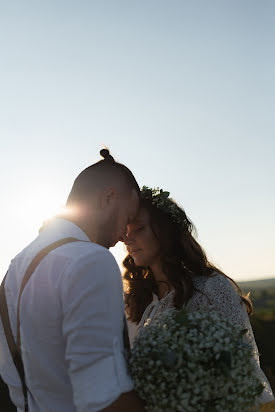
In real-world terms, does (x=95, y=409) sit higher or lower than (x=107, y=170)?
lower

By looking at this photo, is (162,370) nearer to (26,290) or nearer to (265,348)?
(26,290)

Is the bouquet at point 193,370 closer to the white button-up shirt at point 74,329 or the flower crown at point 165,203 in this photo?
the white button-up shirt at point 74,329

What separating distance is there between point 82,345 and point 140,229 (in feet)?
11.5

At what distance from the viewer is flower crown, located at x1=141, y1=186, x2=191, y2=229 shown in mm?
5867

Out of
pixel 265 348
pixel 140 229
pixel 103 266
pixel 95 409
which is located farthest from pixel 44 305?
pixel 265 348

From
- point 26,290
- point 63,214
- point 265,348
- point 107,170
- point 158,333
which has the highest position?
point 107,170

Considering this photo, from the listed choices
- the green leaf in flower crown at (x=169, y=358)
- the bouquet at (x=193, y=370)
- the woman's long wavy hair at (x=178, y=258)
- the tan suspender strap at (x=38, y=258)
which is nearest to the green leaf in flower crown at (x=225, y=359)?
the bouquet at (x=193, y=370)

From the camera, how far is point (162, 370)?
8.12 ft

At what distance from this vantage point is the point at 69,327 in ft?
7.31

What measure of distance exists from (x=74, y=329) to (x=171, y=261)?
352 centimetres

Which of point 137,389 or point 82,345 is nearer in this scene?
point 82,345

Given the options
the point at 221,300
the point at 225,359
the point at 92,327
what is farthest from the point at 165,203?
the point at 92,327

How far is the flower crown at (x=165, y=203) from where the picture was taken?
5.87m

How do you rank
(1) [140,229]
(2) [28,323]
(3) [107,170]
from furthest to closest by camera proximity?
(1) [140,229], (3) [107,170], (2) [28,323]
